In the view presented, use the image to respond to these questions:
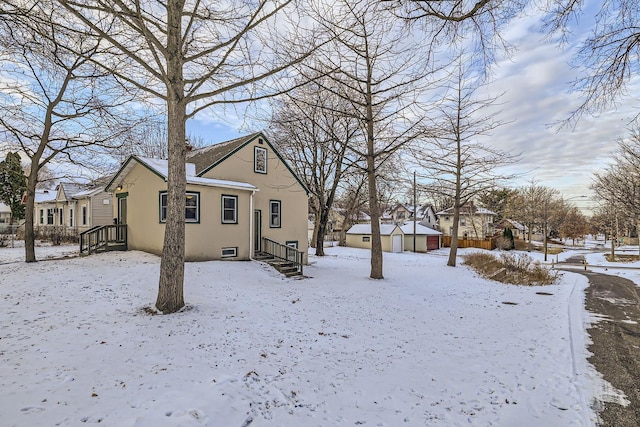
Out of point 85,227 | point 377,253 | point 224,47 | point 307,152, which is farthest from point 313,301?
point 85,227

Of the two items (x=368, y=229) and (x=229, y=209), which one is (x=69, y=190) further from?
(x=368, y=229)

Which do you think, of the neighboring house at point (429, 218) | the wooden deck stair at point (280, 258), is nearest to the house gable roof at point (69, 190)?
the wooden deck stair at point (280, 258)

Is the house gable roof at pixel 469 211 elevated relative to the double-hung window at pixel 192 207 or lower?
elevated

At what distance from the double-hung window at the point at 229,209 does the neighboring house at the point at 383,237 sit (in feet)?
70.2

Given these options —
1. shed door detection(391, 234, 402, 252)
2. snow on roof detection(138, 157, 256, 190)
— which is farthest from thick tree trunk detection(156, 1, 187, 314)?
shed door detection(391, 234, 402, 252)

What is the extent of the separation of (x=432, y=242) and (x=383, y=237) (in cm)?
817

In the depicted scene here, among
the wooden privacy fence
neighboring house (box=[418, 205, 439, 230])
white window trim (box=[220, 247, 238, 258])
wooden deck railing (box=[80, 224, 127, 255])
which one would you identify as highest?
neighboring house (box=[418, 205, 439, 230])

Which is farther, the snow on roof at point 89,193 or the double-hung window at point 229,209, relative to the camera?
the snow on roof at point 89,193

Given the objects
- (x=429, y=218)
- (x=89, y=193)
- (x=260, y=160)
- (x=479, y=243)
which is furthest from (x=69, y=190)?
(x=429, y=218)

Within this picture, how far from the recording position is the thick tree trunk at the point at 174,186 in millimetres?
6766

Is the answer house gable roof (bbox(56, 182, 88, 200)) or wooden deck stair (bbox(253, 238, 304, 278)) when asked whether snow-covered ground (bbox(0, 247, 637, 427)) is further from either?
house gable roof (bbox(56, 182, 88, 200))

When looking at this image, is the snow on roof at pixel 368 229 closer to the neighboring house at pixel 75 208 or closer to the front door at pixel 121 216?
the neighboring house at pixel 75 208

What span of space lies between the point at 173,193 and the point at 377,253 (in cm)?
837

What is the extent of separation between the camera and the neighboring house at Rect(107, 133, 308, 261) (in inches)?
505
